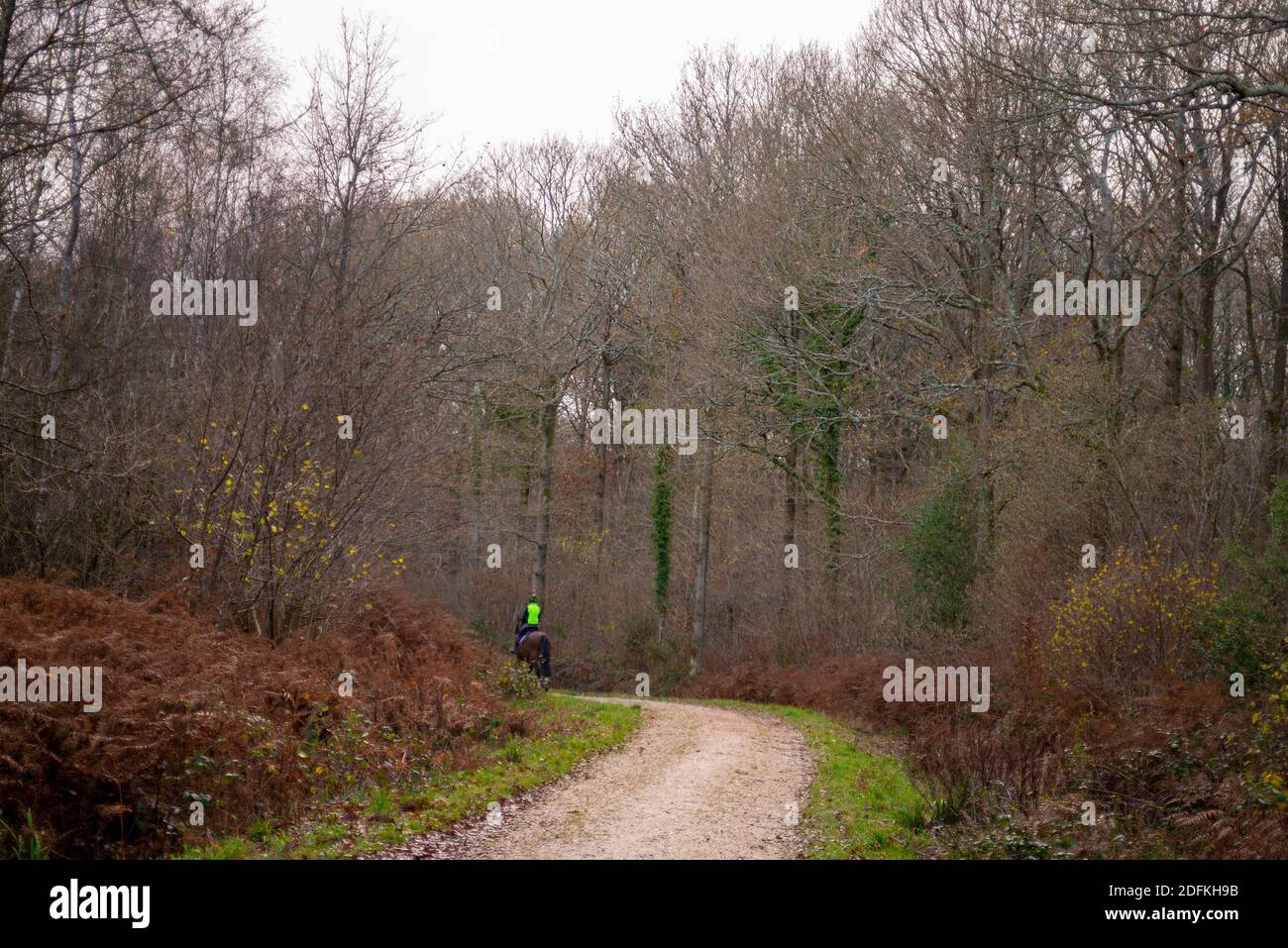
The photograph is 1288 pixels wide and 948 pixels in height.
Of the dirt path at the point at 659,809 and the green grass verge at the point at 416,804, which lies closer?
the green grass verge at the point at 416,804

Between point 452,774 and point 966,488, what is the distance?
15.3m

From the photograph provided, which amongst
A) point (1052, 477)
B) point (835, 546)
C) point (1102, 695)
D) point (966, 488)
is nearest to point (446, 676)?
point (1102, 695)

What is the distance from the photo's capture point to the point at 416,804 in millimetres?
10211

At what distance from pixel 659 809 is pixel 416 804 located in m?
2.34

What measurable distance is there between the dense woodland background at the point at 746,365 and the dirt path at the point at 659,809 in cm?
213

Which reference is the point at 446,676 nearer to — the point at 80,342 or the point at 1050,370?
the point at 80,342

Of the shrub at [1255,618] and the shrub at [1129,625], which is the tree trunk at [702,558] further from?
the shrub at [1255,618]

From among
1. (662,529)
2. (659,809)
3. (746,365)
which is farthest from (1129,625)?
(662,529)

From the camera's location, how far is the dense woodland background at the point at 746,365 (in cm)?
1440

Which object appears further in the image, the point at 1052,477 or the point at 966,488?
the point at 966,488

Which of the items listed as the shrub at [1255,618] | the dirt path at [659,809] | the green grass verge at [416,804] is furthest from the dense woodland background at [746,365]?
the green grass verge at [416,804]

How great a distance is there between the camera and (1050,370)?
22234mm

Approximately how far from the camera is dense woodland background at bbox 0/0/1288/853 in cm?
1440

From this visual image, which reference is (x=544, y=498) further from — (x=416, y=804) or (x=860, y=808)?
(x=416, y=804)
